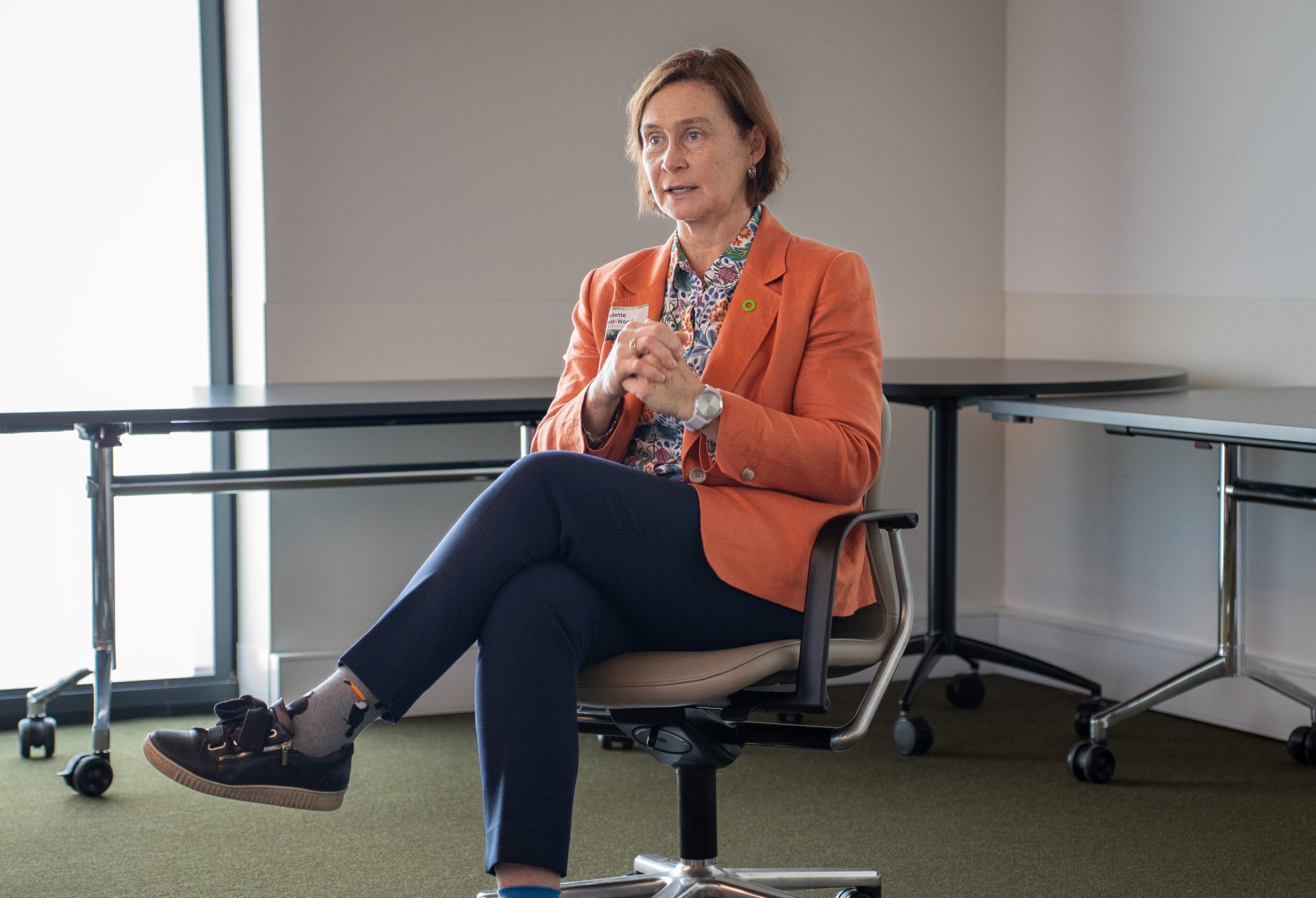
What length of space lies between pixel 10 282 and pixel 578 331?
2.03m

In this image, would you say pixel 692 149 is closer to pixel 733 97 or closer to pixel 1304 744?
pixel 733 97

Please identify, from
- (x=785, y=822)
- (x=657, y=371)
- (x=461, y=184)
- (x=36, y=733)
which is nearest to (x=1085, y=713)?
(x=785, y=822)

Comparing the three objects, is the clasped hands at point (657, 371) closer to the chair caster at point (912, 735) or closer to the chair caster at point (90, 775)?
the chair caster at point (912, 735)

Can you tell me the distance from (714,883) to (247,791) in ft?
2.39

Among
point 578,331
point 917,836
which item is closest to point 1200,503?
point 917,836

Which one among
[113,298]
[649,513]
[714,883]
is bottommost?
[714,883]

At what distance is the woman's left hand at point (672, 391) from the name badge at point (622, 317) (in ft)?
0.63

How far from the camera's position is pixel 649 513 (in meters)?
1.89

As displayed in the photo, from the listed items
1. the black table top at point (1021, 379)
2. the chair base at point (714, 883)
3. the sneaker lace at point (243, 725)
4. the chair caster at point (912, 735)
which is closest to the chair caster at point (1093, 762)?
the chair caster at point (912, 735)

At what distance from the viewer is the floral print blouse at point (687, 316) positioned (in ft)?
6.93

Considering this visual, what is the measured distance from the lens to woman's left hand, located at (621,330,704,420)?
1.91m

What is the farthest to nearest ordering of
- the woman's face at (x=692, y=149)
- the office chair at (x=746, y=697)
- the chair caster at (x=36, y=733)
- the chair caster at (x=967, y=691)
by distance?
the chair caster at (x=967, y=691)
the chair caster at (x=36, y=733)
the woman's face at (x=692, y=149)
the office chair at (x=746, y=697)

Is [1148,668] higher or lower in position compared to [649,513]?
lower

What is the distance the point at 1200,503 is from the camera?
140 inches
